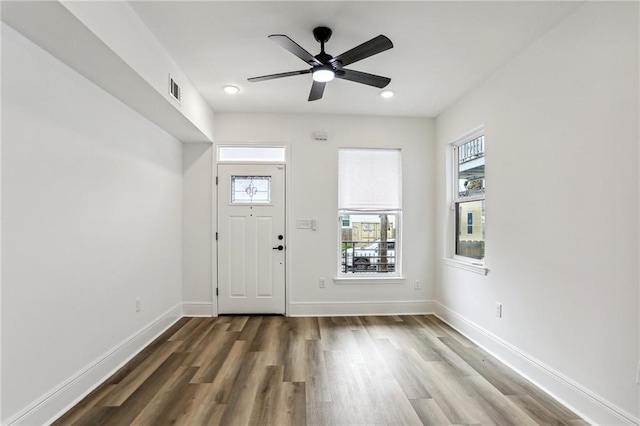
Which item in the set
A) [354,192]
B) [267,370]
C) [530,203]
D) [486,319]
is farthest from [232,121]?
[486,319]

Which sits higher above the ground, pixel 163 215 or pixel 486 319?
pixel 163 215

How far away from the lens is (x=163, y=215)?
3400mm

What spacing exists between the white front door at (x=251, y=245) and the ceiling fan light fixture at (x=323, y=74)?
1.73 metres

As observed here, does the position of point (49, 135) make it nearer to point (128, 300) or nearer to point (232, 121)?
point (128, 300)

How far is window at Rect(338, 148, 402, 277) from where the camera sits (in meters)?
4.04

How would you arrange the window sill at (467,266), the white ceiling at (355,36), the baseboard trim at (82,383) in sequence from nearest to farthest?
1. the baseboard trim at (82,383)
2. the white ceiling at (355,36)
3. the window sill at (467,266)

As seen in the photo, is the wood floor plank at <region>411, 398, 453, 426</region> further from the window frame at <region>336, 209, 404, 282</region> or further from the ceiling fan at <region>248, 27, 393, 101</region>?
the ceiling fan at <region>248, 27, 393, 101</region>

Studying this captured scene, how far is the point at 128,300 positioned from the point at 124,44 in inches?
80.2

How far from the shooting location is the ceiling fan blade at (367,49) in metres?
1.91

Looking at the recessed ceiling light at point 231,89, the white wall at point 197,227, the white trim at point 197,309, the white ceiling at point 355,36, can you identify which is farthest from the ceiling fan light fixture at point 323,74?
the white trim at point 197,309

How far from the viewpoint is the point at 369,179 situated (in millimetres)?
4062

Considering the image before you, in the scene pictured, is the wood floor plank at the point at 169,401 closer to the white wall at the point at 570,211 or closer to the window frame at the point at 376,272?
the window frame at the point at 376,272

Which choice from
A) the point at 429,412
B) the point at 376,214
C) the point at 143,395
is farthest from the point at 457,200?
the point at 143,395

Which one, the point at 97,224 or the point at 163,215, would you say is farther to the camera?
the point at 163,215
